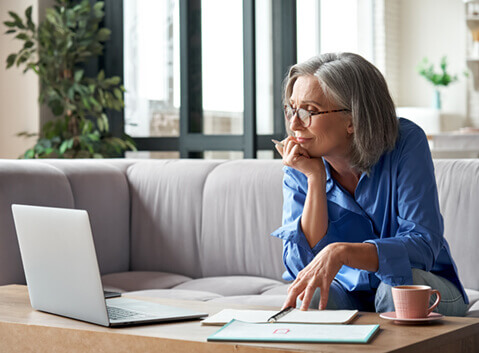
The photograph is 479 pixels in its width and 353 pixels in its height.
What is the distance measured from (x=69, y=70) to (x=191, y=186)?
1.69m

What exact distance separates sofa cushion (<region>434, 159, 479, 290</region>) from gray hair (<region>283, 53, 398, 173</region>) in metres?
0.82

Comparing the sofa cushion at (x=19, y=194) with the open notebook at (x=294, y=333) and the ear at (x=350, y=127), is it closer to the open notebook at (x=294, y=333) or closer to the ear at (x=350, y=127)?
the ear at (x=350, y=127)

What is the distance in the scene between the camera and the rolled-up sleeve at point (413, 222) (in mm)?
1657

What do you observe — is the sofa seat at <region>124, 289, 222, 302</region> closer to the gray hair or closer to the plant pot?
the gray hair

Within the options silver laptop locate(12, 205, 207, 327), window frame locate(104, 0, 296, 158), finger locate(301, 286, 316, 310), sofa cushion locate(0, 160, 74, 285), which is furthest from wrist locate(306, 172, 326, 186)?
window frame locate(104, 0, 296, 158)

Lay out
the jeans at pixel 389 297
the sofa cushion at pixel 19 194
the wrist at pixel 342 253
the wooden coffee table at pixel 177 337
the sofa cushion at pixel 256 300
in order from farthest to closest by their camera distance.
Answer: the sofa cushion at pixel 19 194 → the sofa cushion at pixel 256 300 → the jeans at pixel 389 297 → the wrist at pixel 342 253 → the wooden coffee table at pixel 177 337

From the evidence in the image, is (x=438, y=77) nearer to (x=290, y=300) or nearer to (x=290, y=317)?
(x=290, y=300)

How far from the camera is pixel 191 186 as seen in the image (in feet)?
10.6

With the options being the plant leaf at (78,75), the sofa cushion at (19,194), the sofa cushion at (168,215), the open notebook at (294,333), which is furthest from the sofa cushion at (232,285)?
the plant leaf at (78,75)

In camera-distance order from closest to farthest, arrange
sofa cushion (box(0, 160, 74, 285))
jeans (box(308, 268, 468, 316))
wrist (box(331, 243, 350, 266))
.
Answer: wrist (box(331, 243, 350, 266)) < jeans (box(308, 268, 468, 316)) < sofa cushion (box(0, 160, 74, 285))

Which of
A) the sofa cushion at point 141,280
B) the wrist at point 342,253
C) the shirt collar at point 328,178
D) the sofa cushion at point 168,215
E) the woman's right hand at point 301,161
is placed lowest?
the sofa cushion at point 141,280

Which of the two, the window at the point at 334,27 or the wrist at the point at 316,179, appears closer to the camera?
the wrist at the point at 316,179

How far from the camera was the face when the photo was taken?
1.83 meters

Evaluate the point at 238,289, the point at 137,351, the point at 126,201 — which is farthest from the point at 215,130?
the point at 137,351
